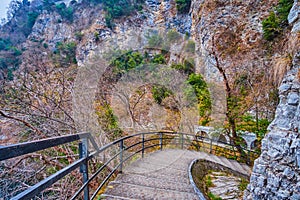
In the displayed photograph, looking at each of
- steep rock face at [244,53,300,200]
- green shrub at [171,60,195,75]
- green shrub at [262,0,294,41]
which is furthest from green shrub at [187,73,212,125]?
steep rock face at [244,53,300,200]

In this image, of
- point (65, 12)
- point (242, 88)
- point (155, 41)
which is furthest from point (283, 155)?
point (65, 12)

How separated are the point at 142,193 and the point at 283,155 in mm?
2476

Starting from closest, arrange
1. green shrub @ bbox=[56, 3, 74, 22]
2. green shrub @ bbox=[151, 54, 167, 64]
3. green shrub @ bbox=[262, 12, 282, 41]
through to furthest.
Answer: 1. green shrub @ bbox=[262, 12, 282, 41]
2. green shrub @ bbox=[151, 54, 167, 64]
3. green shrub @ bbox=[56, 3, 74, 22]

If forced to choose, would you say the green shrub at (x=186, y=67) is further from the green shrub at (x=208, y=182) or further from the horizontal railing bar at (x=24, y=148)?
the horizontal railing bar at (x=24, y=148)

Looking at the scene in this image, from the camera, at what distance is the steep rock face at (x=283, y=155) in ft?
9.35

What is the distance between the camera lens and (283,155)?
306 centimetres

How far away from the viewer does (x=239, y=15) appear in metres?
14.1

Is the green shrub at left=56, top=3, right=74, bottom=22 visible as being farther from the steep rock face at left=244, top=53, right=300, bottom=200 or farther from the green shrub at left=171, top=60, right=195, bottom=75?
the steep rock face at left=244, top=53, right=300, bottom=200

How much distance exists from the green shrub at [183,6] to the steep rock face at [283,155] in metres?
21.5

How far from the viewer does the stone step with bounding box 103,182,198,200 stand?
235cm

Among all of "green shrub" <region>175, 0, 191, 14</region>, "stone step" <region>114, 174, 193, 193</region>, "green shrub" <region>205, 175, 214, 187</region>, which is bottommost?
"green shrub" <region>205, 175, 214, 187</region>

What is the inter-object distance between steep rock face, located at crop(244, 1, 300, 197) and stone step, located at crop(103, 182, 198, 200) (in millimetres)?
1509

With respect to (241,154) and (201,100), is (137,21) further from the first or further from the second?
(241,154)

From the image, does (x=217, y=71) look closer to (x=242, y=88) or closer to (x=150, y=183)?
(x=242, y=88)
